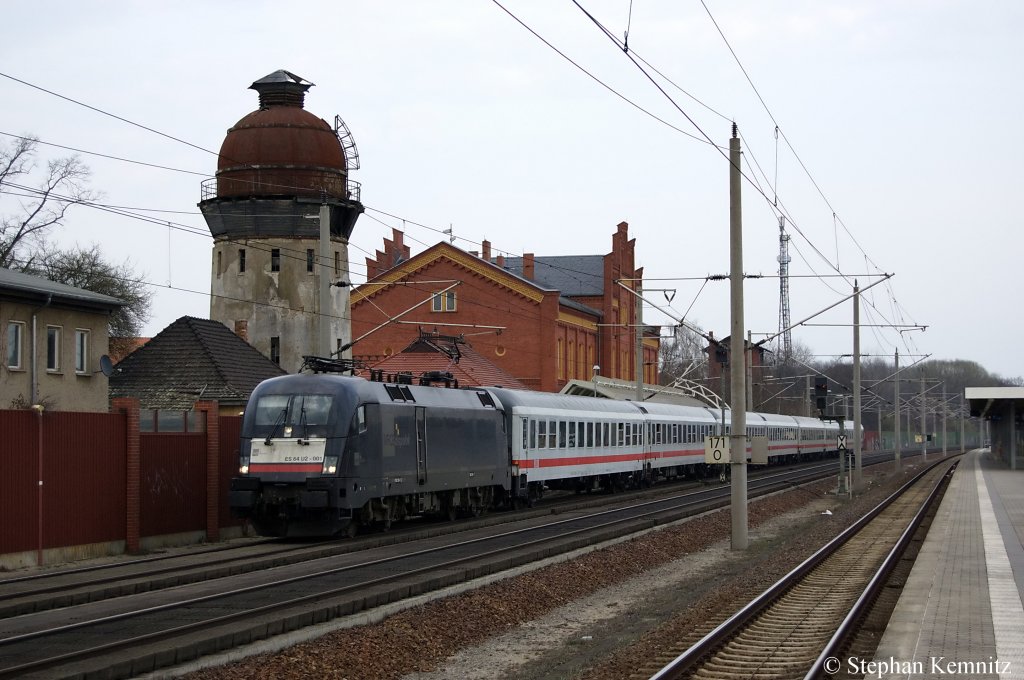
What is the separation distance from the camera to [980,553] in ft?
69.3

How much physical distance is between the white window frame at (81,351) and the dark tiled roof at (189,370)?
861mm

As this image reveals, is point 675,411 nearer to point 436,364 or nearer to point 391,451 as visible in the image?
point 436,364

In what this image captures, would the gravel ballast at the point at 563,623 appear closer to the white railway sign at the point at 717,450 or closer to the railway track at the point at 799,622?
the railway track at the point at 799,622

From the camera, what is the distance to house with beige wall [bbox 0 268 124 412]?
32969 millimetres

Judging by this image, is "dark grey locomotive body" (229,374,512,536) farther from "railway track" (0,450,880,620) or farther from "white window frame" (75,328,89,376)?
"white window frame" (75,328,89,376)

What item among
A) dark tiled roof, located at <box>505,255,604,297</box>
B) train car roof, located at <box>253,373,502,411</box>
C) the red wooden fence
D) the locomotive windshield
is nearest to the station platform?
train car roof, located at <box>253,373,502,411</box>

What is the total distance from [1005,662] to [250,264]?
4107 cm

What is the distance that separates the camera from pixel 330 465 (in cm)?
2280

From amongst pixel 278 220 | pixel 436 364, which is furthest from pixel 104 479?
pixel 436 364

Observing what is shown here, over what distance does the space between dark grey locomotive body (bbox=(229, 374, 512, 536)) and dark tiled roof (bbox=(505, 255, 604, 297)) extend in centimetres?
5220

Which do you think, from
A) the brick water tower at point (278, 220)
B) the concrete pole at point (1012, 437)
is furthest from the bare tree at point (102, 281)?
the concrete pole at point (1012, 437)

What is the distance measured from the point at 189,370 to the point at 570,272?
49.7 m

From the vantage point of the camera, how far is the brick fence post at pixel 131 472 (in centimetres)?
2189

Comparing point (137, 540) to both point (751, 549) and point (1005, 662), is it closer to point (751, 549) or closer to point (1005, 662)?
point (751, 549)
